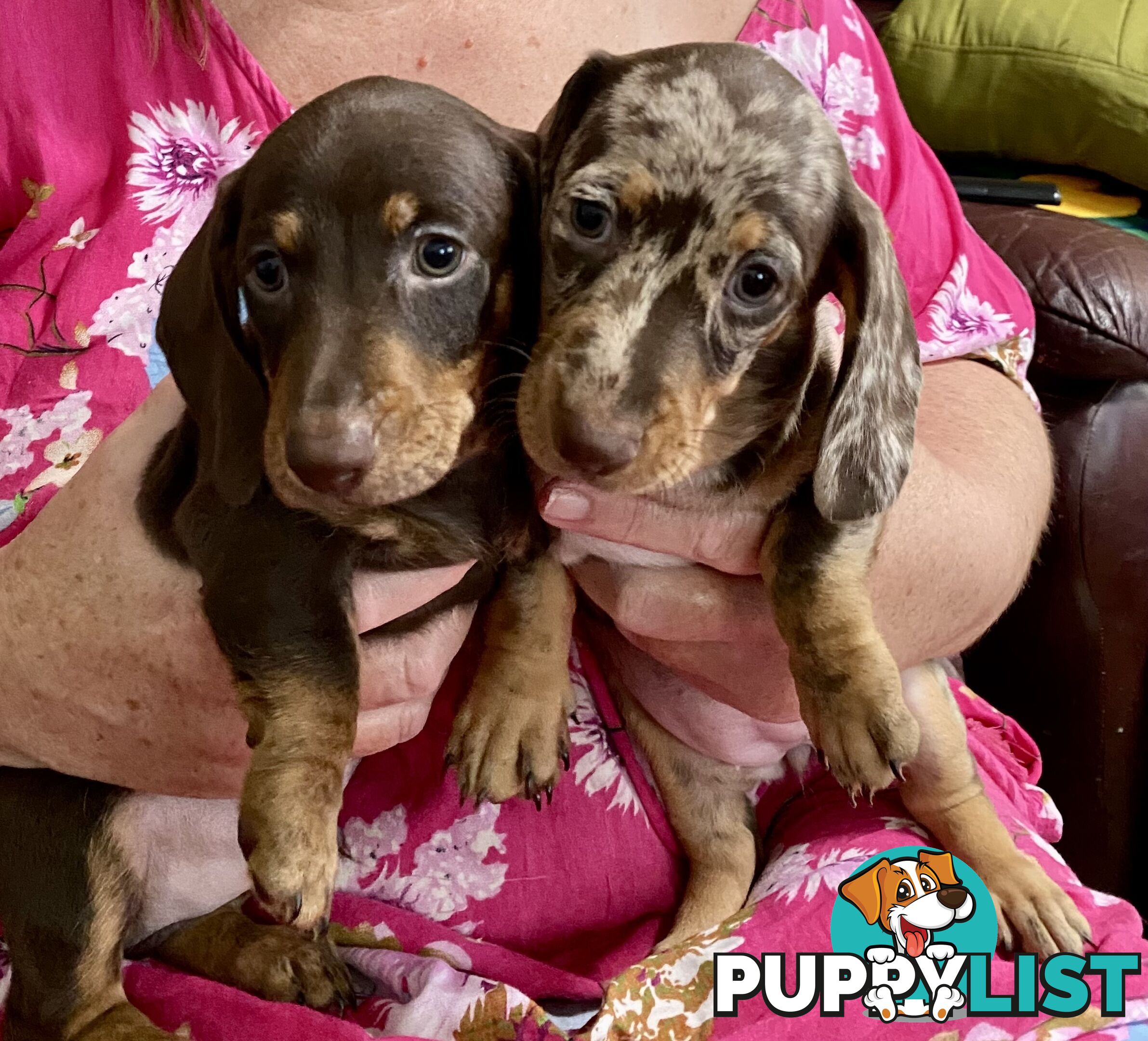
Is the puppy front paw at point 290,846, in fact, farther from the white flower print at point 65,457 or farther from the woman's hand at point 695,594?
the white flower print at point 65,457

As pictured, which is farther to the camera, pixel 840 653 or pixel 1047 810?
pixel 1047 810

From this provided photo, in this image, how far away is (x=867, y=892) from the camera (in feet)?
4.83

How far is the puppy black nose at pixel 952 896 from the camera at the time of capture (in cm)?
153

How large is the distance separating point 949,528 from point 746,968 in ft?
2.32

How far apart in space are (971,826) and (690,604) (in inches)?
22.7

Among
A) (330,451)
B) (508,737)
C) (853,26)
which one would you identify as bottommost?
(508,737)

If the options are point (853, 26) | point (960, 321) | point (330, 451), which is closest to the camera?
point (330, 451)

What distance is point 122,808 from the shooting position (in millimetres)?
1499

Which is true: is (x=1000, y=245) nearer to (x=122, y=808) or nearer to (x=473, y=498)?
(x=473, y=498)

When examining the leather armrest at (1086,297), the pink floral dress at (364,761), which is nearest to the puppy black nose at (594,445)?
the pink floral dress at (364,761)

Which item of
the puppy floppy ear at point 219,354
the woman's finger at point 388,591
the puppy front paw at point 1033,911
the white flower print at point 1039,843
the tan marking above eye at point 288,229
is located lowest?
the white flower print at point 1039,843

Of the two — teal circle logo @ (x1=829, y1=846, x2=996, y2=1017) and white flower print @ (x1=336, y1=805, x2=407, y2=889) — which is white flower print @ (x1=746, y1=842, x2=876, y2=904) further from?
white flower print @ (x1=336, y1=805, x2=407, y2=889)

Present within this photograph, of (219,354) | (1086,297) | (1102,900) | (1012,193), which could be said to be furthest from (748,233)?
(1012,193)

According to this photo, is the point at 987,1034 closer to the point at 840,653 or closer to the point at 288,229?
the point at 840,653
